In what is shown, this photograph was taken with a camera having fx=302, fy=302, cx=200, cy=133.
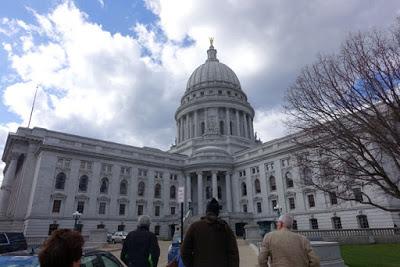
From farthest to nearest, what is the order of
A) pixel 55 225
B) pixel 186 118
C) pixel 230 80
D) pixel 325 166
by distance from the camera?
pixel 230 80
pixel 186 118
pixel 55 225
pixel 325 166

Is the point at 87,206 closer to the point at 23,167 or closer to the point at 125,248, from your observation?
the point at 23,167

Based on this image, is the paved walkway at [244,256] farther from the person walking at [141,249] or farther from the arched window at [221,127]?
Answer: the arched window at [221,127]

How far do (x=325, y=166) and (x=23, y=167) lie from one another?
158ft

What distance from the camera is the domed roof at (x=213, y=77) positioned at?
274ft

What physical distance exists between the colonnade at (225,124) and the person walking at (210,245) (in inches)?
2707

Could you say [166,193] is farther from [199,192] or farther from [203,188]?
[203,188]

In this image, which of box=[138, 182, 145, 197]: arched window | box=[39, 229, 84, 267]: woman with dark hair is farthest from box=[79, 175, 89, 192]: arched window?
box=[39, 229, 84, 267]: woman with dark hair

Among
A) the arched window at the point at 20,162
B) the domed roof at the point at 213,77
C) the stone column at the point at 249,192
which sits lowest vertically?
the stone column at the point at 249,192

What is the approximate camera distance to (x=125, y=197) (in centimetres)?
5212

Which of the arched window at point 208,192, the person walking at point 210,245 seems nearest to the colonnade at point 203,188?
the arched window at point 208,192

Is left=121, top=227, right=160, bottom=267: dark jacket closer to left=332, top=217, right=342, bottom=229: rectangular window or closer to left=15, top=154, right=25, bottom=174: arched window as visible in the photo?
left=332, top=217, right=342, bottom=229: rectangular window

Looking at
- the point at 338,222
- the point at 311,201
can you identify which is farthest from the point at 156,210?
the point at 338,222

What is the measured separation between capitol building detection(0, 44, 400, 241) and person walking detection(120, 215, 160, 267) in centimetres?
2934

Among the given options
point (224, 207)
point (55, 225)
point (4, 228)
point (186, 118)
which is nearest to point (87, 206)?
point (55, 225)
